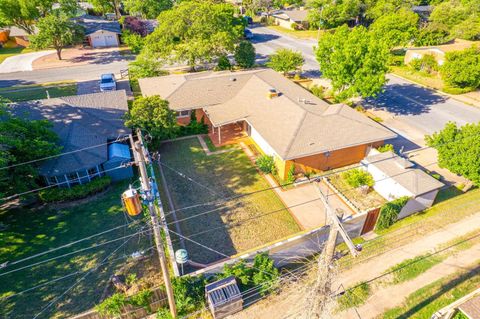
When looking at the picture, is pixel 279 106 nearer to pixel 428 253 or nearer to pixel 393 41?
pixel 428 253

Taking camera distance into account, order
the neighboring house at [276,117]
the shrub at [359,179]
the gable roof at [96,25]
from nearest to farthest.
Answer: the shrub at [359,179], the neighboring house at [276,117], the gable roof at [96,25]

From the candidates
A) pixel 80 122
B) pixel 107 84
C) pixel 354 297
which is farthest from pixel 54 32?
pixel 354 297

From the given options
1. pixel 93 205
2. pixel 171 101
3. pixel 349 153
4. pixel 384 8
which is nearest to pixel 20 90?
pixel 171 101

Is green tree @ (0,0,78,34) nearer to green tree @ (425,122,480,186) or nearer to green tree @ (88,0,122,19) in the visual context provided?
green tree @ (88,0,122,19)

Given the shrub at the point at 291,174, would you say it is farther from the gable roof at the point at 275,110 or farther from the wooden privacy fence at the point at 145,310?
the wooden privacy fence at the point at 145,310

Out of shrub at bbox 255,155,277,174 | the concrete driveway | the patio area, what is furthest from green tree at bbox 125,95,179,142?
the concrete driveway

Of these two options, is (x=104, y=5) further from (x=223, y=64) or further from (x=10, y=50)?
(x=223, y=64)

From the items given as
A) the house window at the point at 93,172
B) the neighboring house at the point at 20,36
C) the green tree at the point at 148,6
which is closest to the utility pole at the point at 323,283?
the house window at the point at 93,172

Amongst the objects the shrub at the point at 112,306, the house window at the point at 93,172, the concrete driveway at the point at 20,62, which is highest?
the concrete driveway at the point at 20,62
